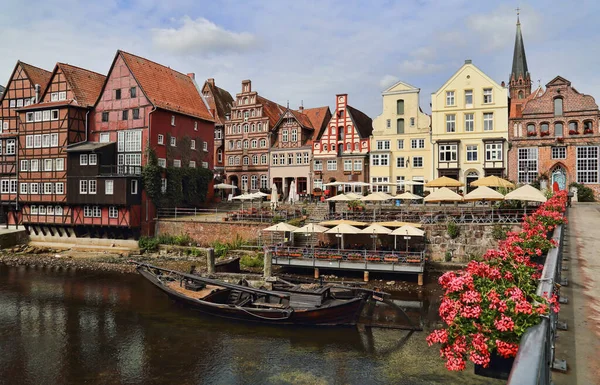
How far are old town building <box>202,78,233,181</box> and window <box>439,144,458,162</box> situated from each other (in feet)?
91.0

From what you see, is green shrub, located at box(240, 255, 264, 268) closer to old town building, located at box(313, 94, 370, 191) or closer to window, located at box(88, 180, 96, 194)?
window, located at box(88, 180, 96, 194)

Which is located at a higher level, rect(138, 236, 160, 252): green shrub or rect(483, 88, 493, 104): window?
rect(483, 88, 493, 104): window

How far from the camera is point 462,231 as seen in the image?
93.2ft

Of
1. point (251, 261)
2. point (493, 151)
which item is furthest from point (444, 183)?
point (251, 261)

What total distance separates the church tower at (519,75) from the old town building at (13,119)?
67606 mm

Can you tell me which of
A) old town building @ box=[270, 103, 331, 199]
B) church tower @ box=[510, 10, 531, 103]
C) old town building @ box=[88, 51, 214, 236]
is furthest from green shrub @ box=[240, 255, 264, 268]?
church tower @ box=[510, 10, 531, 103]

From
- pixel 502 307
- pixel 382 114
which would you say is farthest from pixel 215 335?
pixel 382 114

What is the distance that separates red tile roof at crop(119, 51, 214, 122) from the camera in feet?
136

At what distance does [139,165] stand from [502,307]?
38.8 metres

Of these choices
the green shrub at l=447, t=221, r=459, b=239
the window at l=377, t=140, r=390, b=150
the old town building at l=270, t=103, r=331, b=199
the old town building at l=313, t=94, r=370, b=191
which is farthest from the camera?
the old town building at l=270, t=103, r=331, b=199

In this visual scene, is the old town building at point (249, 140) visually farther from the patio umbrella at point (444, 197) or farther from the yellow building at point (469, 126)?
the patio umbrella at point (444, 197)

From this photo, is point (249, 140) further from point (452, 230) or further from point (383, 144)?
point (452, 230)

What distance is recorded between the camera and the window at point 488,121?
42.1m

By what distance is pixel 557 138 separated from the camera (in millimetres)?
40469
